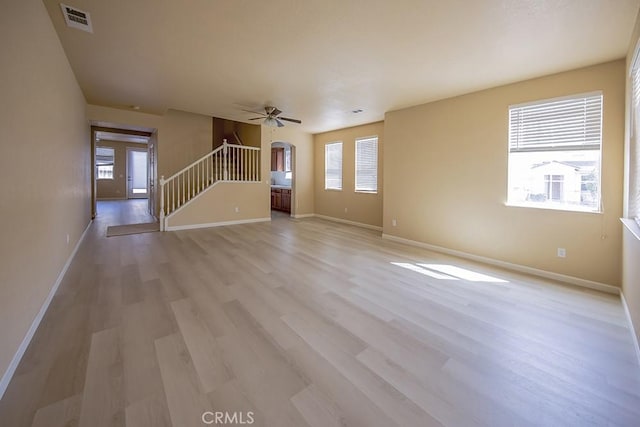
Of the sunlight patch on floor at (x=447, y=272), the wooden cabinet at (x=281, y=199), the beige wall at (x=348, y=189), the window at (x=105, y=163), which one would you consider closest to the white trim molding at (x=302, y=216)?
the beige wall at (x=348, y=189)

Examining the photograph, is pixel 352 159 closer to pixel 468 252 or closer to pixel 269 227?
pixel 269 227

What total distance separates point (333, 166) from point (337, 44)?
517 centimetres

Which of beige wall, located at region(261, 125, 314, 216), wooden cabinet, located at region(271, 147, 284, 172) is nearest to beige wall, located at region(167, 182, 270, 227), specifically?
beige wall, located at region(261, 125, 314, 216)

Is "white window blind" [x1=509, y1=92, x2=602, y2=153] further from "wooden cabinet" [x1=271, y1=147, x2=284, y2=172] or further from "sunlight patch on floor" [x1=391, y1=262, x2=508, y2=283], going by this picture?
"wooden cabinet" [x1=271, y1=147, x2=284, y2=172]

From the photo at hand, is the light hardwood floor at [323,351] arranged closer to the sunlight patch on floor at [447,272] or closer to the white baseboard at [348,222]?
the sunlight patch on floor at [447,272]

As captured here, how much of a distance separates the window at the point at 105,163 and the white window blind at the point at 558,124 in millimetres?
14313

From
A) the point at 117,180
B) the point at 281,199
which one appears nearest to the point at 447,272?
the point at 281,199

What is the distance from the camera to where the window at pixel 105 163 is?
1198cm

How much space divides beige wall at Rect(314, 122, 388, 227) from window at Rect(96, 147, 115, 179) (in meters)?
9.62

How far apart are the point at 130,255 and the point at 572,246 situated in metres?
6.00

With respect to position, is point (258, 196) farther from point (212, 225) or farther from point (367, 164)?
point (367, 164)

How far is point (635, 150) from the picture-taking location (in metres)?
2.60

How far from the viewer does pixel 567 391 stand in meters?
1.61

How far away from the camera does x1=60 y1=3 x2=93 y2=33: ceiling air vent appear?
251 cm
